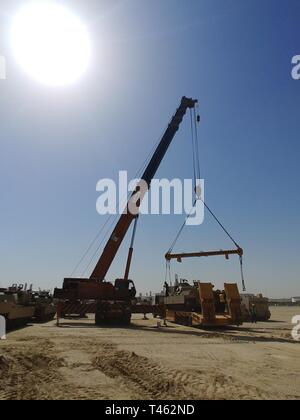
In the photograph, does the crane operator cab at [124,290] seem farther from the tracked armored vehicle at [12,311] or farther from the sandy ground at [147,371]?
the sandy ground at [147,371]

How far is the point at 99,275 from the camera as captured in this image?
2588cm

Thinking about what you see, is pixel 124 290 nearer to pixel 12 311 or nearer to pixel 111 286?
pixel 111 286

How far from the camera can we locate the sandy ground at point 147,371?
6.34 metres

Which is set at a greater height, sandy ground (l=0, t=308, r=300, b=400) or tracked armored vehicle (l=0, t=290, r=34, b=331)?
tracked armored vehicle (l=0, t=290, r=34, b=331)

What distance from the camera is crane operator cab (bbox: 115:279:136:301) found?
→ 24.3m

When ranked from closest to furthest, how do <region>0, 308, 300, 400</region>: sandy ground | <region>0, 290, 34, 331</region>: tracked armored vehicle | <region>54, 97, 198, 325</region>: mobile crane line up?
<region>0, 308, 300, 400</region>: sandy ground, <region>0, 290, 34, 331</region>: tracked armored vehicle, <region>54, 97, 198, 325</region>: mobile crane

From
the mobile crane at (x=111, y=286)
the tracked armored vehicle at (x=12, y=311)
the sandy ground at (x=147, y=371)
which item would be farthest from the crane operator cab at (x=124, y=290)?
the sandy ground at (x=147, y=371)

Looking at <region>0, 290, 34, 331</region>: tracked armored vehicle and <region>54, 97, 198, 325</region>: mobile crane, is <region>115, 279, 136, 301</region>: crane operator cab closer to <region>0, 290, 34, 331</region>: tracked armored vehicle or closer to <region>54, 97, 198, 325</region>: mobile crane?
<region>54, 97, 198, 325</region>: mobile crane

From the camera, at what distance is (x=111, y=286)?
2456 centimetres

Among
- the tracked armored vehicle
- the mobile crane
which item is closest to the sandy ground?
the tracked armored vehicle
